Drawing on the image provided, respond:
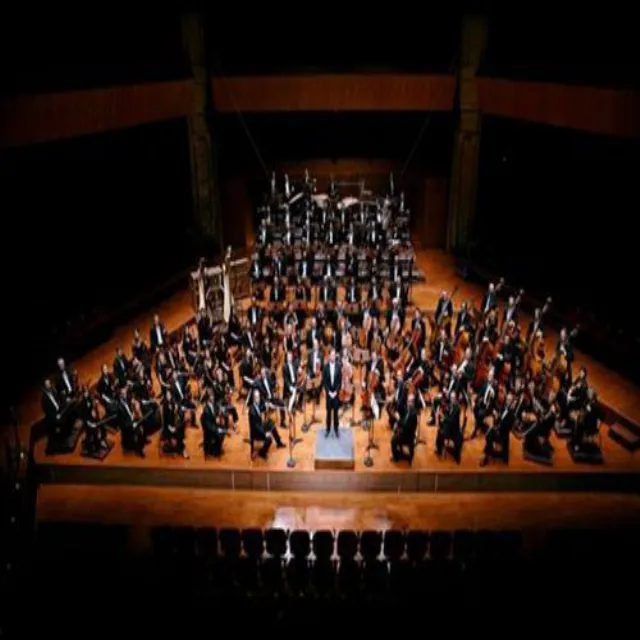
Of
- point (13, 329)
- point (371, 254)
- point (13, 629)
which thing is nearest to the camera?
point (13, 629)

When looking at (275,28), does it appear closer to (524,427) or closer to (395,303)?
(395,303)

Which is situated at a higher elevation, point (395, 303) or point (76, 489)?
point (395, 303)

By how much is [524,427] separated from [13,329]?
7.50 meters

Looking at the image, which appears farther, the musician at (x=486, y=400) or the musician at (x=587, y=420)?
the musician at (x=486, y=400)

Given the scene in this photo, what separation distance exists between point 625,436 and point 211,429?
514 cm

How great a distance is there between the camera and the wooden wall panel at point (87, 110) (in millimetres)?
9352

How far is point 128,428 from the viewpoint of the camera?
8.13 meters

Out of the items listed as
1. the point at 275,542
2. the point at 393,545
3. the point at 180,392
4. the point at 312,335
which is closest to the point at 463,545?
the point at 393,545

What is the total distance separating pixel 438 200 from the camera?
15805 millimetres

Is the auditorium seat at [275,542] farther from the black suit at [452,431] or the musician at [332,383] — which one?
the black suit at [452,431]

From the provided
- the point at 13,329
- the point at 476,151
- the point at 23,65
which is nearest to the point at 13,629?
the point at 13,329

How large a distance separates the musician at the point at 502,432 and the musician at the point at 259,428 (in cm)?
252

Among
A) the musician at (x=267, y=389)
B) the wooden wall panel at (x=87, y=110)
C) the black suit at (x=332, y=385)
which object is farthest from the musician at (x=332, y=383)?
the wooden wall panel at (x=87, y=110)

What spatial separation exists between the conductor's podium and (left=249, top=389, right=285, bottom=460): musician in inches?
22.8
